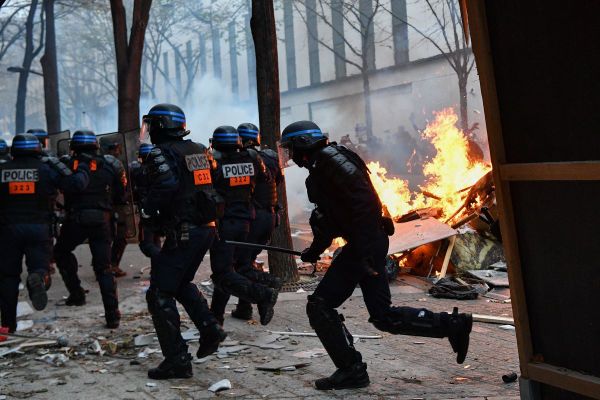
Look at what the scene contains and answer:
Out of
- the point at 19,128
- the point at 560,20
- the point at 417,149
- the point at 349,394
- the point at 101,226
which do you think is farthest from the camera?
the point at 19,128

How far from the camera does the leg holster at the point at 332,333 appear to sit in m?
5.22

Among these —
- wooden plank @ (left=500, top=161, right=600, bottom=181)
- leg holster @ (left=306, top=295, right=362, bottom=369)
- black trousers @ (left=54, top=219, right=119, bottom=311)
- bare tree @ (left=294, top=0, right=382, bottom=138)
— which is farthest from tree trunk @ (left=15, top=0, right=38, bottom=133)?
wooden plank @ (left=500, top=161, right=600, bottom=181)

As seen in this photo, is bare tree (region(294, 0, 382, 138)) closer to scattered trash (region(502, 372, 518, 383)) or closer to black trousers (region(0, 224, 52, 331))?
black trousers (region(0, 224, 52, 331))

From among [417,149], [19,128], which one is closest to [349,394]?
[417,149]

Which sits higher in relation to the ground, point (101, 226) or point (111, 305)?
point (101, 226)

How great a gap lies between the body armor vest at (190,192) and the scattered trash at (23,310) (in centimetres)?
367

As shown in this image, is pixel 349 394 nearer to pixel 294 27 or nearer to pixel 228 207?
pixel 228 207

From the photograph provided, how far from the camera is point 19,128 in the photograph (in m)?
28.0

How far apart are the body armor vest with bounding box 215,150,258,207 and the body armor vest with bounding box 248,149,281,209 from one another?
0.40 meters

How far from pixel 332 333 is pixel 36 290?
3460 millimetres

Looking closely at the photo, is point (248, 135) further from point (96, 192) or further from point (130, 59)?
point (130, 59)

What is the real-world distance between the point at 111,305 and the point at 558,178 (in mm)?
5647

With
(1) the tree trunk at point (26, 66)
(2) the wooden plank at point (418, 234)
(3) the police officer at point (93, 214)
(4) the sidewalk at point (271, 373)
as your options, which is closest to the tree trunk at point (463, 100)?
(2) the wooden plank at point (418, 234)

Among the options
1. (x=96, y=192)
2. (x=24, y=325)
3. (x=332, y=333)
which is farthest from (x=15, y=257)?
(x=332, y=333)
